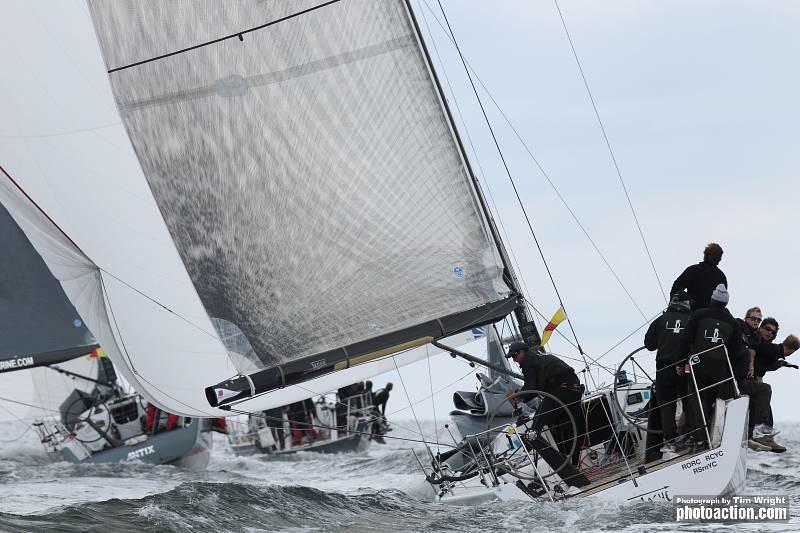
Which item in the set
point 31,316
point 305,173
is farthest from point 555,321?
point 31,316

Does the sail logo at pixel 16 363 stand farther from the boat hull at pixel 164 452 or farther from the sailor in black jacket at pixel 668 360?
the sailor in black jacket at pixel 668 360

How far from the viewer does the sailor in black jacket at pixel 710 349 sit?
9359mm

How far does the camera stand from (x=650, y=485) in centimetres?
912

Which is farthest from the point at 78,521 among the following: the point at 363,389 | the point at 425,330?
the point at 363,389

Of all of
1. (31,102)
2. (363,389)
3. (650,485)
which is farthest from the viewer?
(363,389)

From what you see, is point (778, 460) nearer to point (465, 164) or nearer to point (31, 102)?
point (465, 164)

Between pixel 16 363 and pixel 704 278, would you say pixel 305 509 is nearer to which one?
pixel 704 278

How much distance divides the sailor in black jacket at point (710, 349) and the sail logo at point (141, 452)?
13348 mm

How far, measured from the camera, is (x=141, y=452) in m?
20.8

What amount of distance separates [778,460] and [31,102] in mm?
10628

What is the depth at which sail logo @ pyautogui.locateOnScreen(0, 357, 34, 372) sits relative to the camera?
56.8 feet

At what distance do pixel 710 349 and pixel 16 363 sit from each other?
11532 millimetres

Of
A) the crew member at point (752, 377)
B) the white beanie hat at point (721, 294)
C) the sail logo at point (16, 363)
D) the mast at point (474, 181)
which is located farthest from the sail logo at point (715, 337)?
the sail logo at point (16, 363)

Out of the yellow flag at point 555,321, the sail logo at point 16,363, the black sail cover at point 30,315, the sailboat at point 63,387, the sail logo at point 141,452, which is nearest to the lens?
the yellow flag at point 555,321
